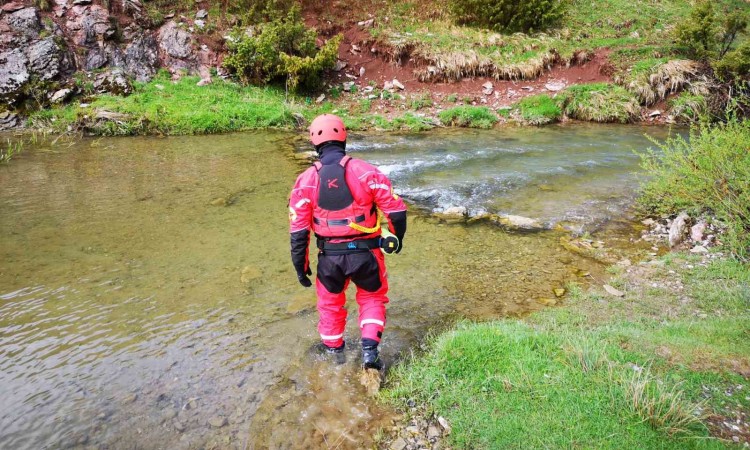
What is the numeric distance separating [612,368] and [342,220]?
2272mm

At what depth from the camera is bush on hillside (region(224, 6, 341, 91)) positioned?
1532 centimetres

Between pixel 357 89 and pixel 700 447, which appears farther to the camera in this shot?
pixel 357 89

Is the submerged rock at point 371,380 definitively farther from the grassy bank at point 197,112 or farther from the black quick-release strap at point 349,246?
the grassy bank at point 197,112

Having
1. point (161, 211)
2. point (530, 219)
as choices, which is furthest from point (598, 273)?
point (161, 211)

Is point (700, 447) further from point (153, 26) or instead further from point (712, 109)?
point (153, 26)

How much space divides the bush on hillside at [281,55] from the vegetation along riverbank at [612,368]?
13.0 metres

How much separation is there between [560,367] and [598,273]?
2652mm

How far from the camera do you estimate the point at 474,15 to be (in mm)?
18688

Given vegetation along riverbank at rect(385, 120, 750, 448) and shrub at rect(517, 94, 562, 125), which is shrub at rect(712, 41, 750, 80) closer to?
shrub at rect(517, 94, 562, 125)

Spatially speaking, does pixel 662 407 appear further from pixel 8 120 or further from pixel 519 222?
pixel 8 120

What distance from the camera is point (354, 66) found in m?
17.8

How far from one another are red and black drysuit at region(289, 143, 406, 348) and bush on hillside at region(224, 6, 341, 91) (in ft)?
41.8

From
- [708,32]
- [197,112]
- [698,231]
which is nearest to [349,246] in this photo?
[698,231]

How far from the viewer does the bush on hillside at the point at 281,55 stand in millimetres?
15320
